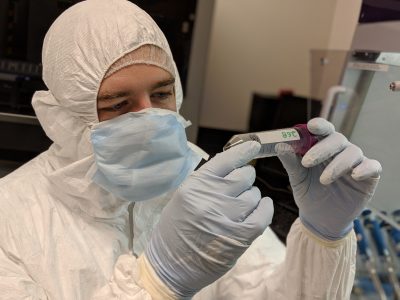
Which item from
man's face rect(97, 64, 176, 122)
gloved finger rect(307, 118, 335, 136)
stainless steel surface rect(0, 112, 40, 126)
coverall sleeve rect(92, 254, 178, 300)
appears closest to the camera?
coverall sleeve rect(92, 254, 178, 300)

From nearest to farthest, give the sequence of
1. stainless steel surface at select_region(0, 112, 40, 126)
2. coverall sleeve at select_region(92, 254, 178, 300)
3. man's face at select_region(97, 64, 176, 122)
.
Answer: coverall sleeve at select_region(92, 254, 178, 300), man's face at select_region(97, 64, 176, 122), stainless steel surface at select_region(0, 112, 40, 126)

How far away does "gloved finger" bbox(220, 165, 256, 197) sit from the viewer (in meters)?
0.65

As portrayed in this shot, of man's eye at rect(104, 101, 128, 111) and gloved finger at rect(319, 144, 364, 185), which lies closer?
gloved finger at rect(319, 144, 364, 185)

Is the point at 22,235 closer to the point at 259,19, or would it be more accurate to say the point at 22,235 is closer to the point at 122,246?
the point at 122,246

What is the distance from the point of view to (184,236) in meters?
0.62

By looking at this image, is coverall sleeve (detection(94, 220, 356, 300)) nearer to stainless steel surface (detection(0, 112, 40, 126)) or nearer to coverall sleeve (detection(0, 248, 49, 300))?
coverall sleeve (detection(0, 248, 49, 300))

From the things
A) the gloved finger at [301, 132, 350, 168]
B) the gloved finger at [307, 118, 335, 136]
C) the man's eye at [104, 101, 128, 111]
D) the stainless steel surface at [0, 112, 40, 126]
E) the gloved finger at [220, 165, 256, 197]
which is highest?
the gloved finger at [307, 118, 335, 136]

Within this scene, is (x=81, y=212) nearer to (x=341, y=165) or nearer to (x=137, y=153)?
(x=137, y=153)

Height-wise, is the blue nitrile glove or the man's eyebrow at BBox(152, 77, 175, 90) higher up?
the man's eyebrow at BBox(152, 77, 175, 90)

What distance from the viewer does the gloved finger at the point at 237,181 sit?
2.13 feet

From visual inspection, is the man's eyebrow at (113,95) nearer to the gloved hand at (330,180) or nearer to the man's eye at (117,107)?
the man's eye at (117,107)

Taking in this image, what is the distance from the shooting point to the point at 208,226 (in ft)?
2.03

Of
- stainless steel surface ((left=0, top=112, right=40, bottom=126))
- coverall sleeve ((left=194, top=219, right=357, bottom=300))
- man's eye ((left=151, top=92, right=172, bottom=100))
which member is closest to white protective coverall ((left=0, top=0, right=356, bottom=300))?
coverall sleeve ((left=194, top=219, right=357, bottom=300))

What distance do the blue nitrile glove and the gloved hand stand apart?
0.12 m
